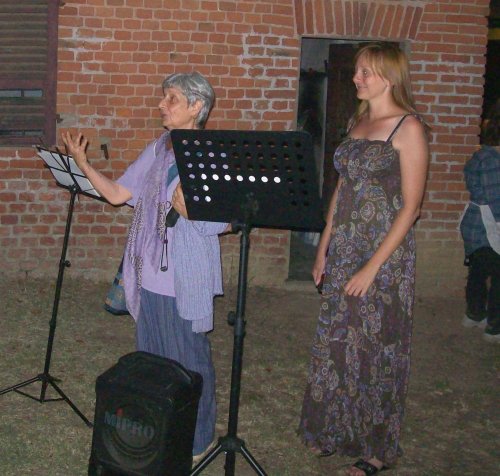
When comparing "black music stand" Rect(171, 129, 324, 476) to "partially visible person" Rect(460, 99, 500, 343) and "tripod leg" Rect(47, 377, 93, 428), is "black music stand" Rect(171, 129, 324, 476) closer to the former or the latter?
"tripod leg" Rect(47, 377, 93, 428)

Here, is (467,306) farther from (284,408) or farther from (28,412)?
(28,412)

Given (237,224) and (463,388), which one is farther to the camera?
(463,388)

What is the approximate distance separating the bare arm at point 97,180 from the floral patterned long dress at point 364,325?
106cm

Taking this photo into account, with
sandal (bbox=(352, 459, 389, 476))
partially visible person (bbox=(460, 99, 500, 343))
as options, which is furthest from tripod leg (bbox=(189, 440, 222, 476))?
partially visible person (bbox=(460, 99, 500, 343))

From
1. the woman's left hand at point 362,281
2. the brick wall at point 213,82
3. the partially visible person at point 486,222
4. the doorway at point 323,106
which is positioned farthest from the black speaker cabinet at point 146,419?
the doorway at point 323,106

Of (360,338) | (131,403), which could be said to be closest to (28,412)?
(131,403)

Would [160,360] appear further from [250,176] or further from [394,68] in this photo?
[394,68]

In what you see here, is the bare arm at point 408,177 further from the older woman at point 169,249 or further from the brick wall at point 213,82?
the brick wall at point 213,82

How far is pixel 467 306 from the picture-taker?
711 centimetres

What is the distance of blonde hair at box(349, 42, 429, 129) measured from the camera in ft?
12.8

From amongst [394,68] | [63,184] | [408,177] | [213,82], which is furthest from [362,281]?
[213,82]

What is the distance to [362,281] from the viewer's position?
13.0 ft

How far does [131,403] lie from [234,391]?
463mm

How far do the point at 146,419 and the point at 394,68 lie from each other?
1.96 metres
